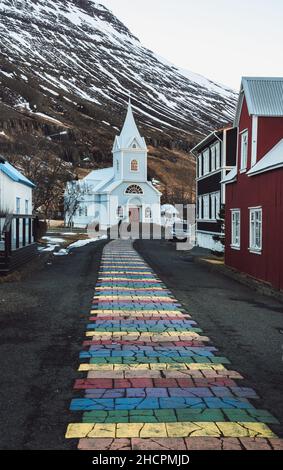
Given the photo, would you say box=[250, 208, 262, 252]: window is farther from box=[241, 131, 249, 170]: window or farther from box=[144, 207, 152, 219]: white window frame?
box=[144, 207, 152, 219]: white window frame

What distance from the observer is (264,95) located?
17.1m

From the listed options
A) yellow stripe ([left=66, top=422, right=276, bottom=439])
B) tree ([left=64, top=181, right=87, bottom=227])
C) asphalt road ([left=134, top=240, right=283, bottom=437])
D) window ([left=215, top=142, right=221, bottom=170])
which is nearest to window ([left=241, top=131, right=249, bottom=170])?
asphalt road ([left=134, top=240, right=283, bottom=437])

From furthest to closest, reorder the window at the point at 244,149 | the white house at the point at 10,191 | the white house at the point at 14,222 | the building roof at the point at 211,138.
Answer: the building roof at the point at 211,138
the white house at the point at 10,191
the window at the point at 244,149
the white house at the point at 14,222

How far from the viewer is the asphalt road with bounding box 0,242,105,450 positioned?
465 cm

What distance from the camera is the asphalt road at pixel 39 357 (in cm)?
465

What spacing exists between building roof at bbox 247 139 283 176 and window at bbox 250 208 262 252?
1.20 metres

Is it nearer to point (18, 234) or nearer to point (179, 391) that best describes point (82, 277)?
point (18, 234)

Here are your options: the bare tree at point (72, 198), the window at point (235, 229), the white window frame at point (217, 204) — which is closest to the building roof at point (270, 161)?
the window at point (235, 229)

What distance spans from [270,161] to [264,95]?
132 inches

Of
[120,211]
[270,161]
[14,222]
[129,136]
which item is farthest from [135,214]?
[270,161]

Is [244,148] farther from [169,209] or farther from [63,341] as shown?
[169,209]

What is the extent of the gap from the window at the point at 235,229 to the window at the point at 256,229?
1817 millimetres

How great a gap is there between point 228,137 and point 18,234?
14.8 metres

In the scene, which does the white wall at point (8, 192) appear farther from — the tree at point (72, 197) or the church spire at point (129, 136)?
the church spire at point (129, 136)
